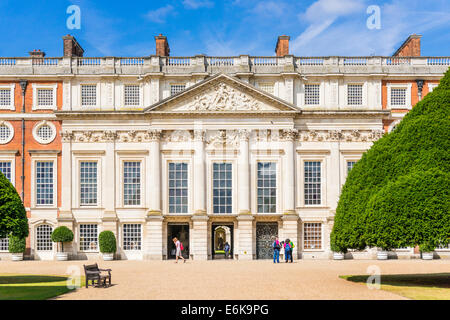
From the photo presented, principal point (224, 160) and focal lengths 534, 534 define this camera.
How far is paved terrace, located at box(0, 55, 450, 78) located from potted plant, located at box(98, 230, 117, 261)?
480 inches

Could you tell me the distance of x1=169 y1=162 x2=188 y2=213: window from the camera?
39.0m

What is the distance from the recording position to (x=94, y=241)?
39344 mm

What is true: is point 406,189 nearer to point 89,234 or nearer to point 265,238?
point 265,238

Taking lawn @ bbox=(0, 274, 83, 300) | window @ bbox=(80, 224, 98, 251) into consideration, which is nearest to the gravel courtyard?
lawn @ bbox=(0, 274, 83, 300)

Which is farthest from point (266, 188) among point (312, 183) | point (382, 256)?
point (382, 256)

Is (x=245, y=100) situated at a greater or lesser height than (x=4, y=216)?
greater

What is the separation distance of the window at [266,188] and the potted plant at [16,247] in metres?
17.3

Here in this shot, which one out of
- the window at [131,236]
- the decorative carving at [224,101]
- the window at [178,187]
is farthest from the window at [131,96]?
the window at [131,236]

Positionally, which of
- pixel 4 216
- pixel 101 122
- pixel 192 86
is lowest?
pixel 4 216

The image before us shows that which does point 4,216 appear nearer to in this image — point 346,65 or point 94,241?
point 94,241

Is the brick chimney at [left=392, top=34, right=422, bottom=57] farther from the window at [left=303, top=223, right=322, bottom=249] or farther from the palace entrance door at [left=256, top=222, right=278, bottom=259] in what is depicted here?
the palace entrance door at [left=256, top=222, right=278, bottom=259]
